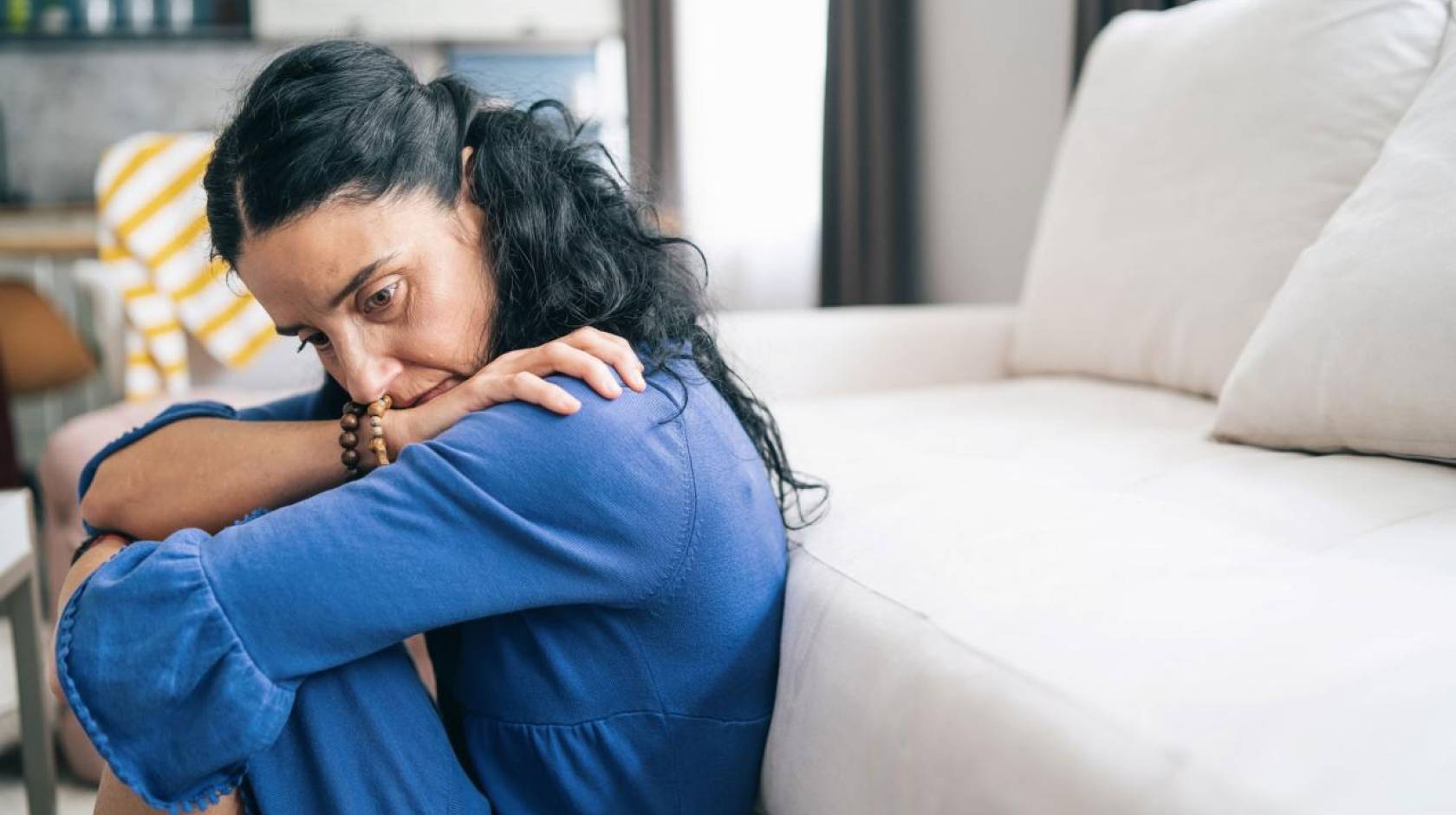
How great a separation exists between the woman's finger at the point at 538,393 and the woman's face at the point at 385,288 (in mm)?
125

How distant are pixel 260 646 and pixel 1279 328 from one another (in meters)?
0.94

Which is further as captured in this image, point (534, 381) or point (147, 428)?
point (147, 428)

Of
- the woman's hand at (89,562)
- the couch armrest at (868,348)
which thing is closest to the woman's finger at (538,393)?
the woman's hand at (89,562)

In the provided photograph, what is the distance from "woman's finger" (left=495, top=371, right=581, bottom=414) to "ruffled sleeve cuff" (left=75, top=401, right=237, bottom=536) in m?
0.46

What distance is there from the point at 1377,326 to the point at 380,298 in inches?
32.7

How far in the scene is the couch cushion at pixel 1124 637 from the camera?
523mm

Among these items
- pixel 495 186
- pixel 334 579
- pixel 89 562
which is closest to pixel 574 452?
pixel 334 579

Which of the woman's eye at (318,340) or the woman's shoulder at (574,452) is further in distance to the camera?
the woman's eye at (318,340)

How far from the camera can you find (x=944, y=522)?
2.89ft

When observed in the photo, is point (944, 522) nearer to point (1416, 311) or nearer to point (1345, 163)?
point (1416, 311)

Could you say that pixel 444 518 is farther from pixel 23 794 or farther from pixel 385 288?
pixel 23 794

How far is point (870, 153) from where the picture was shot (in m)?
2.93

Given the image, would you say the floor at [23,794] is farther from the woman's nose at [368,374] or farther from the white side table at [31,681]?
the woman's nose at [368,374]

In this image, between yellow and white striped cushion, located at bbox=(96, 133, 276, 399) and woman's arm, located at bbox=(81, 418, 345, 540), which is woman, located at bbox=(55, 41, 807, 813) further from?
yellow and white striped cushion, located at bbox=(96, 133, 276, 399)
